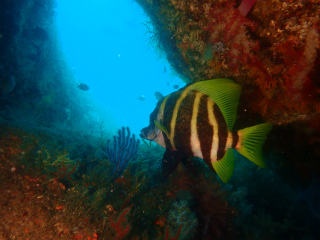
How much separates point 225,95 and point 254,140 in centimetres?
56

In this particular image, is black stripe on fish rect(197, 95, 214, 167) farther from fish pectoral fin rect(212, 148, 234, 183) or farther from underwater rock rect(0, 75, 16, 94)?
underwater rock rect(0, 75, 16, 94)

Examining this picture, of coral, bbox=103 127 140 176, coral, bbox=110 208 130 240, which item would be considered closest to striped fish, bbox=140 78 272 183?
coral, bbox=110 208 130 240

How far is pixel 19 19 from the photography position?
8.73m

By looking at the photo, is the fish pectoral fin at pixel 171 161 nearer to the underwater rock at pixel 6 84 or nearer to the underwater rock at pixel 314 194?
the underwater rock at pixel 314 194

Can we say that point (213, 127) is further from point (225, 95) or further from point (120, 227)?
point (120, 227)

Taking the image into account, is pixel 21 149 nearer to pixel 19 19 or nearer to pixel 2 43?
pixel 2 43

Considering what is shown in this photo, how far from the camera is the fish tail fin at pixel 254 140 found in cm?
165

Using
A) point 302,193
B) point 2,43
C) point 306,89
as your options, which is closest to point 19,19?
point 2,43

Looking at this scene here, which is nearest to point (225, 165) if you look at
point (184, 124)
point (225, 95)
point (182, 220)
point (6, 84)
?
point (184, 124)

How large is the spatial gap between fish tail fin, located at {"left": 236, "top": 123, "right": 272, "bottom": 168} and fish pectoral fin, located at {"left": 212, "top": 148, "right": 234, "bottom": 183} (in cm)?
18

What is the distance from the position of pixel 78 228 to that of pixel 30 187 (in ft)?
3.17

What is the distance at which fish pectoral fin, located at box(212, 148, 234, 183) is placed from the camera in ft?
5.70

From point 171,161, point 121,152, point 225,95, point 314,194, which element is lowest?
point 314,194

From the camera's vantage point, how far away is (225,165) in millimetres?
1768
